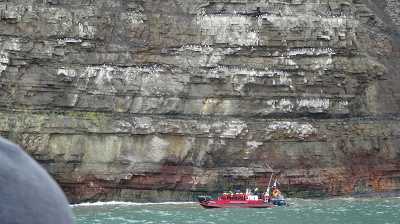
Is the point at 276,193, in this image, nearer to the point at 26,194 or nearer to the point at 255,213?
the point at 255,213

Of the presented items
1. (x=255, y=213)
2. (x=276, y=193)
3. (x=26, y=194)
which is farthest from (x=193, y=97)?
(x=26, y=194)

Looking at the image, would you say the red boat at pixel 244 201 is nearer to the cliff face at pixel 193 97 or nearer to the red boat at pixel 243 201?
the red boat at pixel 243 201

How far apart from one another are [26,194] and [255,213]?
133 ft

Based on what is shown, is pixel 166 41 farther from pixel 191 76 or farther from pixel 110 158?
pixel 110 158

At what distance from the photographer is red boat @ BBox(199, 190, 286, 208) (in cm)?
4506

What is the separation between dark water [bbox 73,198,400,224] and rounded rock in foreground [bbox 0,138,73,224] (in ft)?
105

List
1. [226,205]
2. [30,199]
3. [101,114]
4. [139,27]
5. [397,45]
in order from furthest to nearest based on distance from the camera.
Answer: [397,45]
[139,27]
[101,114]
[226,205]
[30,199]

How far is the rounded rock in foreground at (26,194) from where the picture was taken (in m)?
1.47

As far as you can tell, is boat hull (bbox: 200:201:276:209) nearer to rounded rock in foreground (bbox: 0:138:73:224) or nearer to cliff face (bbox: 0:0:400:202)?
cliff face (bbox: 0:0:400:202)

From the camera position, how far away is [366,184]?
51562mm

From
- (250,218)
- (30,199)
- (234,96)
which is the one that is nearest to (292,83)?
(234,96)

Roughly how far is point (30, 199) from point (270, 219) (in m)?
35.8

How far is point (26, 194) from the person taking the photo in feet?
4.91

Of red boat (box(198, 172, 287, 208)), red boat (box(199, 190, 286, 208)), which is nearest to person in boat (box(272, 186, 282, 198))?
red boat (box(198, 172, 287, 208))
